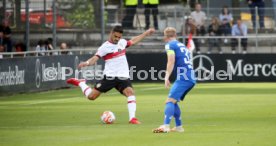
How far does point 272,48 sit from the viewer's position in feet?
133

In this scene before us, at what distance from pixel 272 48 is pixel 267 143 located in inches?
987

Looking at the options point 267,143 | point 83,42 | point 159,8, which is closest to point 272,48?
point 159,8

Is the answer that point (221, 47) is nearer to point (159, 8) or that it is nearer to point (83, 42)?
point (159, 8)

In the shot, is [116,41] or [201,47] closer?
[116,41]

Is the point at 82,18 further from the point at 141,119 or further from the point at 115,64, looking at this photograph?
the point at 115,64

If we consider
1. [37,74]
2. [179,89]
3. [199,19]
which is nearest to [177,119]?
[179,89]

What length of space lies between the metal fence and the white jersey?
47.6ft

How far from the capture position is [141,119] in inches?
857

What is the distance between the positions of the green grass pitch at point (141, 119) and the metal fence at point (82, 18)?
3.42 m

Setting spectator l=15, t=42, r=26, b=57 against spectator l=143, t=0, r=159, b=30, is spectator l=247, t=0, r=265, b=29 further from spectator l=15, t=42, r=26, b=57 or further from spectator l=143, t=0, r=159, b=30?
Result: spectator l=15, t=42, r=26, b=57

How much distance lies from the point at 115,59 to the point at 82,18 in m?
18.1

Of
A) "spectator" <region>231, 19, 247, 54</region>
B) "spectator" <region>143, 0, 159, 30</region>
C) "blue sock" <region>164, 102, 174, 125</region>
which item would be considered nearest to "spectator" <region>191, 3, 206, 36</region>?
"spectator" <region>231, 19, 247, 54</region>

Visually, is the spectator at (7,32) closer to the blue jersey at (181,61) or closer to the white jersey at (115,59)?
the white jersey at (115,59)

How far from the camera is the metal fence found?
119 feet
